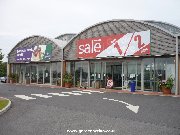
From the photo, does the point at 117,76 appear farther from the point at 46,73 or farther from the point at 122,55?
the point at 46,73

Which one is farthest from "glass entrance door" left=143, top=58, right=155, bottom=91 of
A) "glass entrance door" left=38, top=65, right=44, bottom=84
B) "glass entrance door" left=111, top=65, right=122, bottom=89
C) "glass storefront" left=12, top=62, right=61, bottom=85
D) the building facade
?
"glass entrance door" left=38, top=65, right=44, bottom=84

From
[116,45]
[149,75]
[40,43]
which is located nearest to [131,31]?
[116,45]

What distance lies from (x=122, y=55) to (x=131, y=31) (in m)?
2.45

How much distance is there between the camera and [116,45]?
24203mm

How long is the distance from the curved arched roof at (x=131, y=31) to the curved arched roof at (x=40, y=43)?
142cm

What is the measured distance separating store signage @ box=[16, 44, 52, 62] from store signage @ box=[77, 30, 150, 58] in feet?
19.1

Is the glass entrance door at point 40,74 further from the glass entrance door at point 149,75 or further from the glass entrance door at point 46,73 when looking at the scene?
the glass entrance door at point 149,75

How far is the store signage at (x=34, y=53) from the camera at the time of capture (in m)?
31.9

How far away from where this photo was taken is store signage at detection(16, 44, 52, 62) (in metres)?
31.9

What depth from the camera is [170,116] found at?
1016 centimetres

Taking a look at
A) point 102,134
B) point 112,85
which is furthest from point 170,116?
point 112,85

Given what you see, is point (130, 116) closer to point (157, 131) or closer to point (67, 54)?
point (157, 131)

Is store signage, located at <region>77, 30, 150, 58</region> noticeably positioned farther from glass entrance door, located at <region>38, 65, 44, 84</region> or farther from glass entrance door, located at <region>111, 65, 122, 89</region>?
glass entrance door, located at <region>38, 65, 44, 84</region>

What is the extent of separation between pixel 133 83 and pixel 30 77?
18.7 metres
